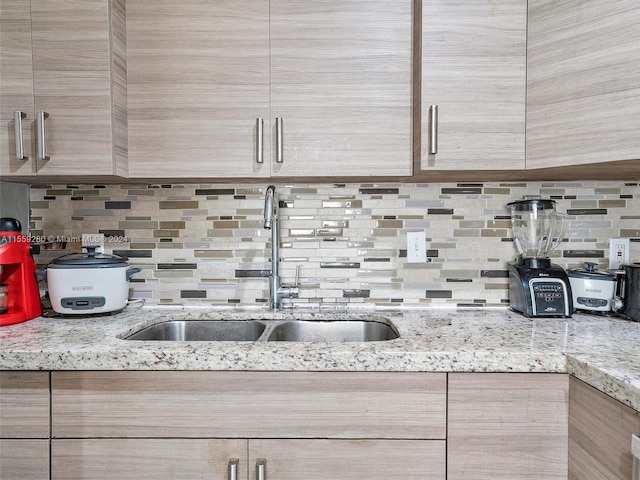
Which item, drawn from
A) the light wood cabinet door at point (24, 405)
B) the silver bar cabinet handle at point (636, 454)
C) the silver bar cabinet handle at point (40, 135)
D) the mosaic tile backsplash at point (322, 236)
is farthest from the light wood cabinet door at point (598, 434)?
the silver bar cabinet handle at point (40, 135)

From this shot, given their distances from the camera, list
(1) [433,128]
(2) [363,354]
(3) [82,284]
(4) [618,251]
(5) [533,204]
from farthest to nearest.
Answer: (4) [618,251]
(5) [533,204]
(3) [82,284]
(1) [433,128]
(2) [363,354]

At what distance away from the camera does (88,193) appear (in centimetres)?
171

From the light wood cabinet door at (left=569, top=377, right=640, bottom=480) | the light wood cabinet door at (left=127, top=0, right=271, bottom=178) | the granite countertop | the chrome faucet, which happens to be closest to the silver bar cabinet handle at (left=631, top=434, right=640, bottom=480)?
the light wood cabinet door at (left=569, top=377, right=640, bottom=480)

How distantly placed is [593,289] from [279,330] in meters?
Result: 1.21

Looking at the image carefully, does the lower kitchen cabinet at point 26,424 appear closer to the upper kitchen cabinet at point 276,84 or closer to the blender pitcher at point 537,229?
the upper kitchen cabinet at point 276,84

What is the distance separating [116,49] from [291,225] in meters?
0.90

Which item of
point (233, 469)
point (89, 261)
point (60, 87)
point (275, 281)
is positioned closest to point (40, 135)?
point (60, 87)

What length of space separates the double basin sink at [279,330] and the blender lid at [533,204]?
0.72 metres

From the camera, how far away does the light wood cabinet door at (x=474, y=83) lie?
1317mm

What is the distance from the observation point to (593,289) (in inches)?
58.6

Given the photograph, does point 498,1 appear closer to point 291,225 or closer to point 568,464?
point 291,225

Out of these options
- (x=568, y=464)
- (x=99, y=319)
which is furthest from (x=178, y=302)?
(x=568, y=464)

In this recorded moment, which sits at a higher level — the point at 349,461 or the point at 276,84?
the point at 276,84

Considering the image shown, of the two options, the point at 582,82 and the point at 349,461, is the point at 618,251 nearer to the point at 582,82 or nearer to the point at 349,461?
the point at 582,82
